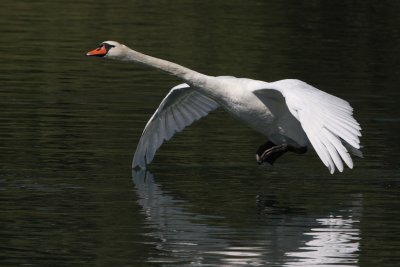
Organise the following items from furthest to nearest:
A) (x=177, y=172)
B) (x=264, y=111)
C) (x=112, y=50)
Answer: (x=177, y=172) < (x=112, y=50) < (x=264, y=111)

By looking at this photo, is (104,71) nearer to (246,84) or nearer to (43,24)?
(43,24)

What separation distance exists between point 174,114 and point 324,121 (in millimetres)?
3220

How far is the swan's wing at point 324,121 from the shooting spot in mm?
10969

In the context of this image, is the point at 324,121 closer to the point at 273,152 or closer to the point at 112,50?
the point at 273,152

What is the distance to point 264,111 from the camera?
12.9m

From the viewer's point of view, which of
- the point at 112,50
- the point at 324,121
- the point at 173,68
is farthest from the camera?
the point at 112,50

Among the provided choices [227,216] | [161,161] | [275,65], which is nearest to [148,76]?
[275,65]

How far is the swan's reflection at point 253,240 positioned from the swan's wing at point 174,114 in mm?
2140

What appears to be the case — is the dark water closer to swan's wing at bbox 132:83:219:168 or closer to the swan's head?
swan's wing at bbox 132:83:219:168

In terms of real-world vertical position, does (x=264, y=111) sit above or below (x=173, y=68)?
below

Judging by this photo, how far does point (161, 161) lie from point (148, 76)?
22.8ft

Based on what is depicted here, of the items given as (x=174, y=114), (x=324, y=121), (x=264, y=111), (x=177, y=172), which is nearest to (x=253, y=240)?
(x=324, y=121)

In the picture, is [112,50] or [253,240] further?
[112,50]

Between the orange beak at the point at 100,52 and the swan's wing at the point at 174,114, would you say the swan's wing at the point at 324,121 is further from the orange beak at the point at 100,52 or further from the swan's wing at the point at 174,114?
the swan's wing at the point at 174,114
